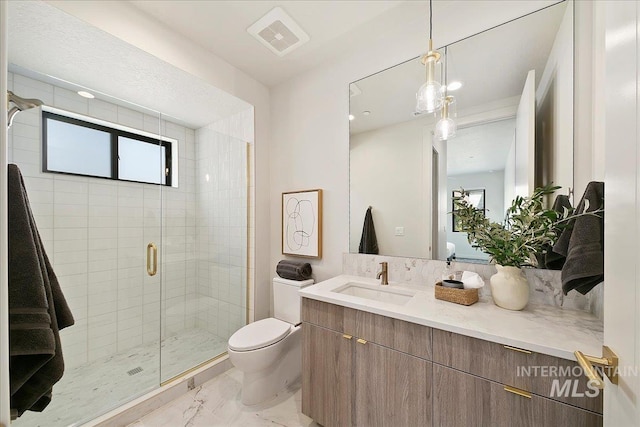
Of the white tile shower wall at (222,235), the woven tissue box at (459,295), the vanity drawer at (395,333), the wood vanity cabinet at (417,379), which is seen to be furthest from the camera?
the white tile shower wall at (222,235)

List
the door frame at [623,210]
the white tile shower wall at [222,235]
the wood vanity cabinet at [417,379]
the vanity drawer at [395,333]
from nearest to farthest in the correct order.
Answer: the door frame at [623,210], the wood vanity cabinet at [417,379], the vanity drawer at [395,333], the white tile shower wall at [222,235]

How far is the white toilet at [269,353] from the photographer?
5.35ft

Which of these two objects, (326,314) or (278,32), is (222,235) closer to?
(326,314)

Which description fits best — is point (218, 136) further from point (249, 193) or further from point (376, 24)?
point (376, 24)

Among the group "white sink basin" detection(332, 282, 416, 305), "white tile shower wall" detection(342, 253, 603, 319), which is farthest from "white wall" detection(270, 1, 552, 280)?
"white sink basin" detection(332, 282, 416, 305)

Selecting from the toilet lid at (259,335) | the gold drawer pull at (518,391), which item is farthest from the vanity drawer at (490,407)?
the toilet lid at (259,335)

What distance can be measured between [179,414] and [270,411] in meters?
0.61

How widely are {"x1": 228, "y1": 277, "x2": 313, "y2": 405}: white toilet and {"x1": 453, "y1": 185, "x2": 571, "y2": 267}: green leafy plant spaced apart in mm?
1317

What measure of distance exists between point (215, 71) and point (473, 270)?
7.94 feet

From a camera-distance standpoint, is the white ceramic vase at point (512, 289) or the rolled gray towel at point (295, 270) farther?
the rolled gray towel at point (295, 270)

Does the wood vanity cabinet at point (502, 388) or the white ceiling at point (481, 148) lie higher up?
the white ceiling at point (481, 148)

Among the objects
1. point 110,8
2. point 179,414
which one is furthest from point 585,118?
point 179,414

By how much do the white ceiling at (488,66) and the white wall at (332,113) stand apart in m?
0.08

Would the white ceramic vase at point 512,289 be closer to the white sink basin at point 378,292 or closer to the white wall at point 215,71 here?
the white sink basin at point 378,292
